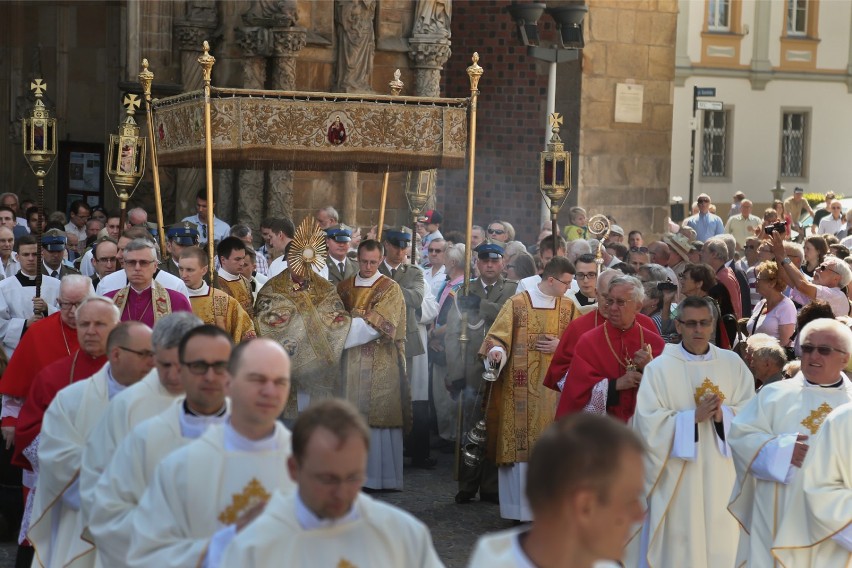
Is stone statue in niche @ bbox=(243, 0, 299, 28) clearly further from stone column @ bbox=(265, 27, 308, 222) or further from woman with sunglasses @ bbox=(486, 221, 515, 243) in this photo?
woman with sunglasses @ bbox=(486, 221, 515, 243)

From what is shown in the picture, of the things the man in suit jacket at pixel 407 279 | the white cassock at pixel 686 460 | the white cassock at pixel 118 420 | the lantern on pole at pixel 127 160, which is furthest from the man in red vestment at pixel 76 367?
the lantern on pole at pixel 127 160

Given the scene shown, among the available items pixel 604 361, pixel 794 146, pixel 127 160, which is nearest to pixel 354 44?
pixel 127 160

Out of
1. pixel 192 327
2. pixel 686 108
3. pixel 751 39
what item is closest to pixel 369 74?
pixel 192 327

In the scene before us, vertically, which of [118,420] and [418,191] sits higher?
[418,191]

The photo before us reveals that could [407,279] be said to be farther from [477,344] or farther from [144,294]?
[144,294]

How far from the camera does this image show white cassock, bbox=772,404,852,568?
6.20 metres

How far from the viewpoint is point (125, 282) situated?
928cm

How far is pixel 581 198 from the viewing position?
2053cm

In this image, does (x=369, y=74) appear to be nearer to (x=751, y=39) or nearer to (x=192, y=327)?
(x=192, y=327)

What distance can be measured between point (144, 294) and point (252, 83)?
24.9 feet

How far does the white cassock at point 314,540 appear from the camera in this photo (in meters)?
3.82

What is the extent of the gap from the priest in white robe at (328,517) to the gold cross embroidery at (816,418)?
10.4 feet

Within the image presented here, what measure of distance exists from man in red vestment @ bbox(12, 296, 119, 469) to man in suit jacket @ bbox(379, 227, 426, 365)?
14.6 ft

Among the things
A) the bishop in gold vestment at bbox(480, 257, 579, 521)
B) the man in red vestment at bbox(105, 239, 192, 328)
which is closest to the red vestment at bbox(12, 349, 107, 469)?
the man in red vestment at bbox(105, 239, 192, 328)
